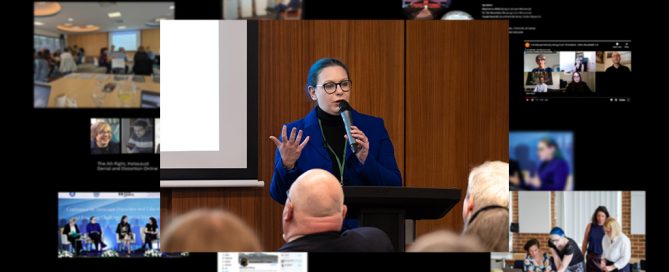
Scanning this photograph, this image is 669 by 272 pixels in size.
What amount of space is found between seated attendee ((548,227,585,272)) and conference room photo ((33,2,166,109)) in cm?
285

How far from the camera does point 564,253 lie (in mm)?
6672

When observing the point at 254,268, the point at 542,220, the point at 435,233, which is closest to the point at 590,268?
the point at 542,220

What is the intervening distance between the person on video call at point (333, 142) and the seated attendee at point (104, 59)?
55.7 inches

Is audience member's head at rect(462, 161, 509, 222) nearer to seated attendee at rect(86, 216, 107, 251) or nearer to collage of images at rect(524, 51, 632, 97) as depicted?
collage of images at rect(524, 51, 632, 97)

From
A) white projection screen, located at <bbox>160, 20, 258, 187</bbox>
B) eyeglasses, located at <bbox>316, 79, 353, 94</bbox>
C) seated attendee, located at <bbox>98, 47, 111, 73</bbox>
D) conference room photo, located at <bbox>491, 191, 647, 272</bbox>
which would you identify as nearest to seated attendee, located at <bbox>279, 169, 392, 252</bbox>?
white projection screen, located at <bbox>160, 20, 258, 187</bbox>

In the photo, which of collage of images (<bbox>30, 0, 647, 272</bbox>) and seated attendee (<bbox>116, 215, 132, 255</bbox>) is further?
seated attendee (<bbox>116, 215, 132, 255</bbox>)

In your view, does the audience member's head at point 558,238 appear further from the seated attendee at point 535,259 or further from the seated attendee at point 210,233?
the seated attendee at point 210,233

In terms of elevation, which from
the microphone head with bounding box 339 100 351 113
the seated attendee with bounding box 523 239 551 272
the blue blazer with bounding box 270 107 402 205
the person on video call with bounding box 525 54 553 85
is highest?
the person on video call with bounding box 525 54 553 85

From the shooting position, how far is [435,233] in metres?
6.18

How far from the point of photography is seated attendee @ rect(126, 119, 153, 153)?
6770mm

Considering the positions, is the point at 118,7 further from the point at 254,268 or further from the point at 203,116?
the point at 254,268

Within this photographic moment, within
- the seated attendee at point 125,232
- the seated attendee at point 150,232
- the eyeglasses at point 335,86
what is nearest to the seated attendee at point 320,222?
the eyeglasses at point 335,86

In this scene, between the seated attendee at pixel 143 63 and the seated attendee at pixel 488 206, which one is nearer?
the seated attendee at pixel 488 206

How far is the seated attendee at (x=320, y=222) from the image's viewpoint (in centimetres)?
577
